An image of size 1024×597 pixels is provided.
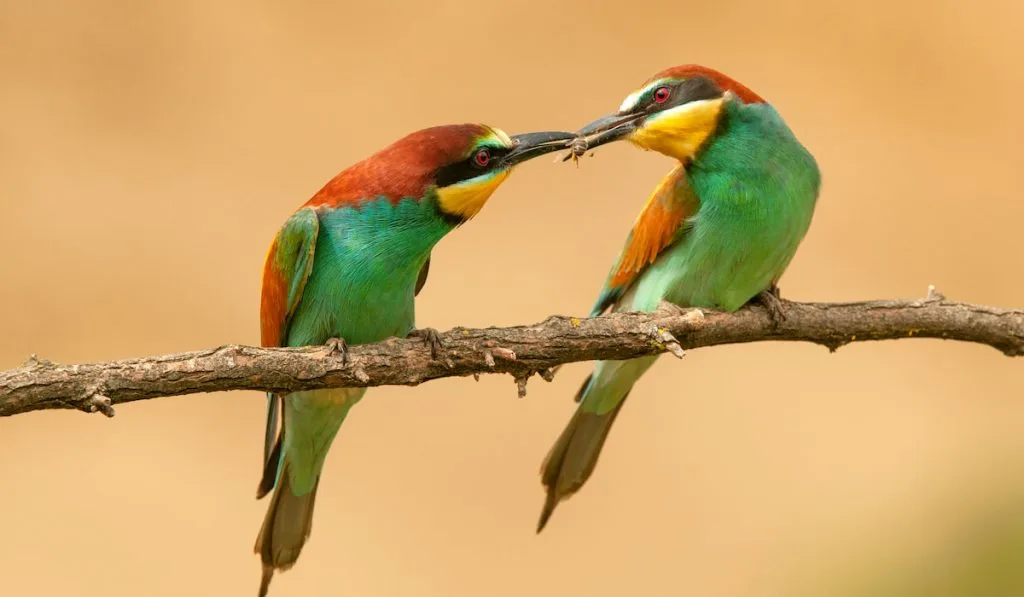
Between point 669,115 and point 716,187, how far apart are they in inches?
6.5

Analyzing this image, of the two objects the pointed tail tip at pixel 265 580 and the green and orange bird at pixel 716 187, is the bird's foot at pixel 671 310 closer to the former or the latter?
the green and orange bird at pixel 716 187

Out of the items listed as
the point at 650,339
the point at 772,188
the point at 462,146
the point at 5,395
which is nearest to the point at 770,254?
the point at 772,188

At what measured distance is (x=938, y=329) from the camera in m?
1.95

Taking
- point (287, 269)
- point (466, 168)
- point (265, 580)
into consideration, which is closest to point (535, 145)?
point (466, 168)

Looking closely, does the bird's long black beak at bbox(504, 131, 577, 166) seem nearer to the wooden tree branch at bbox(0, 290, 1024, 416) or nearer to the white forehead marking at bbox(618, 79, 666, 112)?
the white forehead marking at bbox(618, 79, 666, 112)

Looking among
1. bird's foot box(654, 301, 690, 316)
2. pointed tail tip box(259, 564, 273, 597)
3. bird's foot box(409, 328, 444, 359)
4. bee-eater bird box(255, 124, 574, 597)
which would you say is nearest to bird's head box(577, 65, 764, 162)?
bee-eater bird box(255, 124, 574, 597)

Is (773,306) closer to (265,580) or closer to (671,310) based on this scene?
(671,310)

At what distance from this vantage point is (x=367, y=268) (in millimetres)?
1825

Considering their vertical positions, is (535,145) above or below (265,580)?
above

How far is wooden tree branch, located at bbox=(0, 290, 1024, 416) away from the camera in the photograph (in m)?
1.44

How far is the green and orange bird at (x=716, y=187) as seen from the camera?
1.94 m

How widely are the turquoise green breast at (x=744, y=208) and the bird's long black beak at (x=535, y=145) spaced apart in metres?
0.27

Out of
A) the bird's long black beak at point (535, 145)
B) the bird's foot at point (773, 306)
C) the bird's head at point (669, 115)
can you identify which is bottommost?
the bird's foot at point (773, 306)

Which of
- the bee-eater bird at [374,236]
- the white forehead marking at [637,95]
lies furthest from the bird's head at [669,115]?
the bee-eater bird at [374,236]
